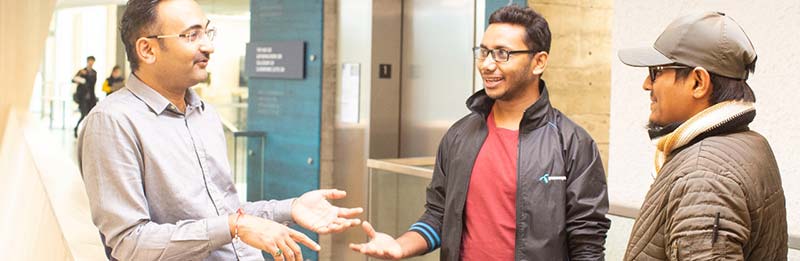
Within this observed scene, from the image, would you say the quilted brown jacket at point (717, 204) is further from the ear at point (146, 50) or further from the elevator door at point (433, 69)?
the elevator door at point (433, 69)

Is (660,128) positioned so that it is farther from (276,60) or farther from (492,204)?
(276,60)

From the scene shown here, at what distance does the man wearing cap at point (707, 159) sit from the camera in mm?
2285

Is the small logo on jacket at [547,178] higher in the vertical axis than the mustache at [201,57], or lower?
lower

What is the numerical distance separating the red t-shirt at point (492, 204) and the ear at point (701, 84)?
885mm

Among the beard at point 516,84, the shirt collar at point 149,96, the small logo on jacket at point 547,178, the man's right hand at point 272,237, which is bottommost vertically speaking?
the man's right hand at point 272,237

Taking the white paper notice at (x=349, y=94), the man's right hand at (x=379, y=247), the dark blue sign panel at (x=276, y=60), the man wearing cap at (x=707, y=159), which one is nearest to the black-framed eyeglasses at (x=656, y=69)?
the man wearing cap at (x=707, y=159)

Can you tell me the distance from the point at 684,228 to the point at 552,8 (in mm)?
4130

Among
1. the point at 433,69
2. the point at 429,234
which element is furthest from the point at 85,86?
the point at 429,234

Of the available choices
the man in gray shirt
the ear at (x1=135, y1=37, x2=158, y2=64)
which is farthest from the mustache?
the ear at (x1=135, y1=37, x2=158, y2=64)

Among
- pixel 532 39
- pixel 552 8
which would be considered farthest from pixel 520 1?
pixel 532 39

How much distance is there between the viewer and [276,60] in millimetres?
8719

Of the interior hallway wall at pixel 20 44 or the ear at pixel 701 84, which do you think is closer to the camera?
the ear at pixel 701 84

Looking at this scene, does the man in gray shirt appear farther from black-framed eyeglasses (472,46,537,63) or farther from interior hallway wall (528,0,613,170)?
interior hallway wall (528,0,613,170)

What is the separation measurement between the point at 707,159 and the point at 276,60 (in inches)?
261
